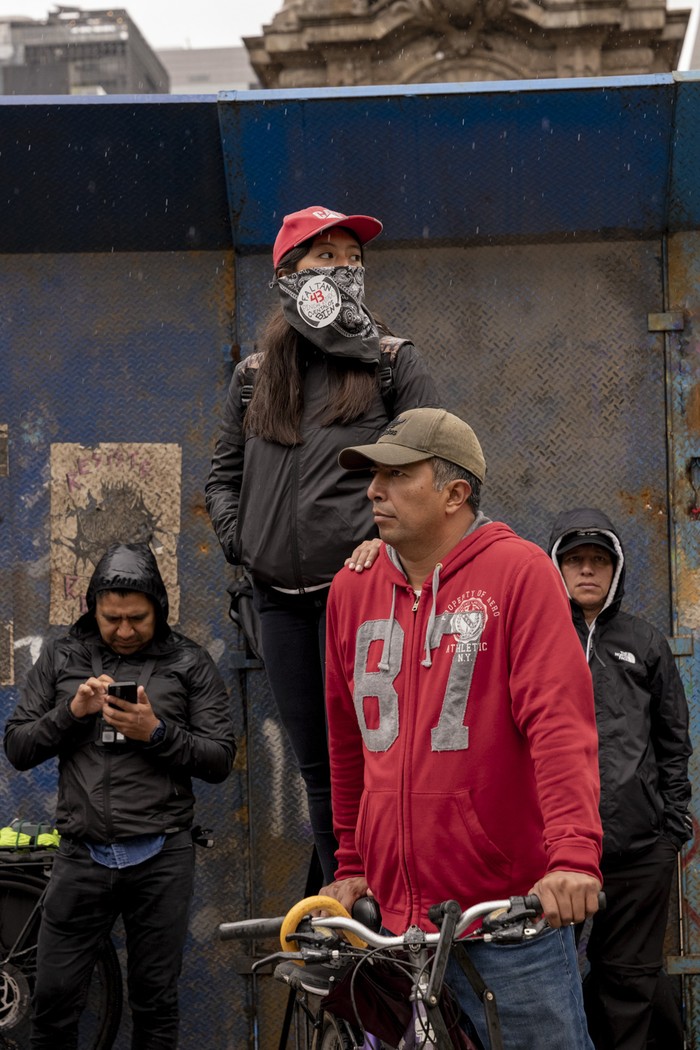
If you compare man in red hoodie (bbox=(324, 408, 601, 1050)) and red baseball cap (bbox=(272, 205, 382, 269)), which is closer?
man in red hoodie (bbox=(324, 408, 601, 1050))

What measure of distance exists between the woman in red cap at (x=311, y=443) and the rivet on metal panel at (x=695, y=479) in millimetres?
1542

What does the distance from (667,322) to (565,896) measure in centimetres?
323

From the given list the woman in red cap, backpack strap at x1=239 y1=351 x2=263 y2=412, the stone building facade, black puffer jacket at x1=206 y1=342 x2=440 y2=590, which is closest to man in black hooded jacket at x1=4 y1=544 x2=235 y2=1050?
the woman in red cap

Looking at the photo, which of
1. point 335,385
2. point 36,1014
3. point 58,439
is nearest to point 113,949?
point 36,1014

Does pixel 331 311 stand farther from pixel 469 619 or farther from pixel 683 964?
pixel 683 964

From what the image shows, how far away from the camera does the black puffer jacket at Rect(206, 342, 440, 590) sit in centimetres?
430

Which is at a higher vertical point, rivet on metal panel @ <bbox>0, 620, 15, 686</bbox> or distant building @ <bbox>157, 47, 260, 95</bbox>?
distant building @ <bbox>157, 47, 260, 95</bbox>

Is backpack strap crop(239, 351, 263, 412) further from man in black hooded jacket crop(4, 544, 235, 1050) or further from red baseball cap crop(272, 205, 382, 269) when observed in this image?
man in black hooded jacket crop(4, 544, 235, 1050)

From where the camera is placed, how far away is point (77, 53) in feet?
222

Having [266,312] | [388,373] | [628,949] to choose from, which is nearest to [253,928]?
[388,373]

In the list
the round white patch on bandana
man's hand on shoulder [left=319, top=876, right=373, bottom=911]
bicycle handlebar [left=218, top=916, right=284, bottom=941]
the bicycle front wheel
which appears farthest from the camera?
the bicycle front wheel

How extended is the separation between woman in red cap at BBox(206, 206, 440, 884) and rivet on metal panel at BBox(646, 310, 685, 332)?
1.47 m

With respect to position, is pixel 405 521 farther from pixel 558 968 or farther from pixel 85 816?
pixel 85 816

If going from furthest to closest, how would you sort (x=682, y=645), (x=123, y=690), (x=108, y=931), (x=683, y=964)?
(x=682, y=645) < (x=683, y=964) < (x=108, y=931) < (x=123, y=690)
